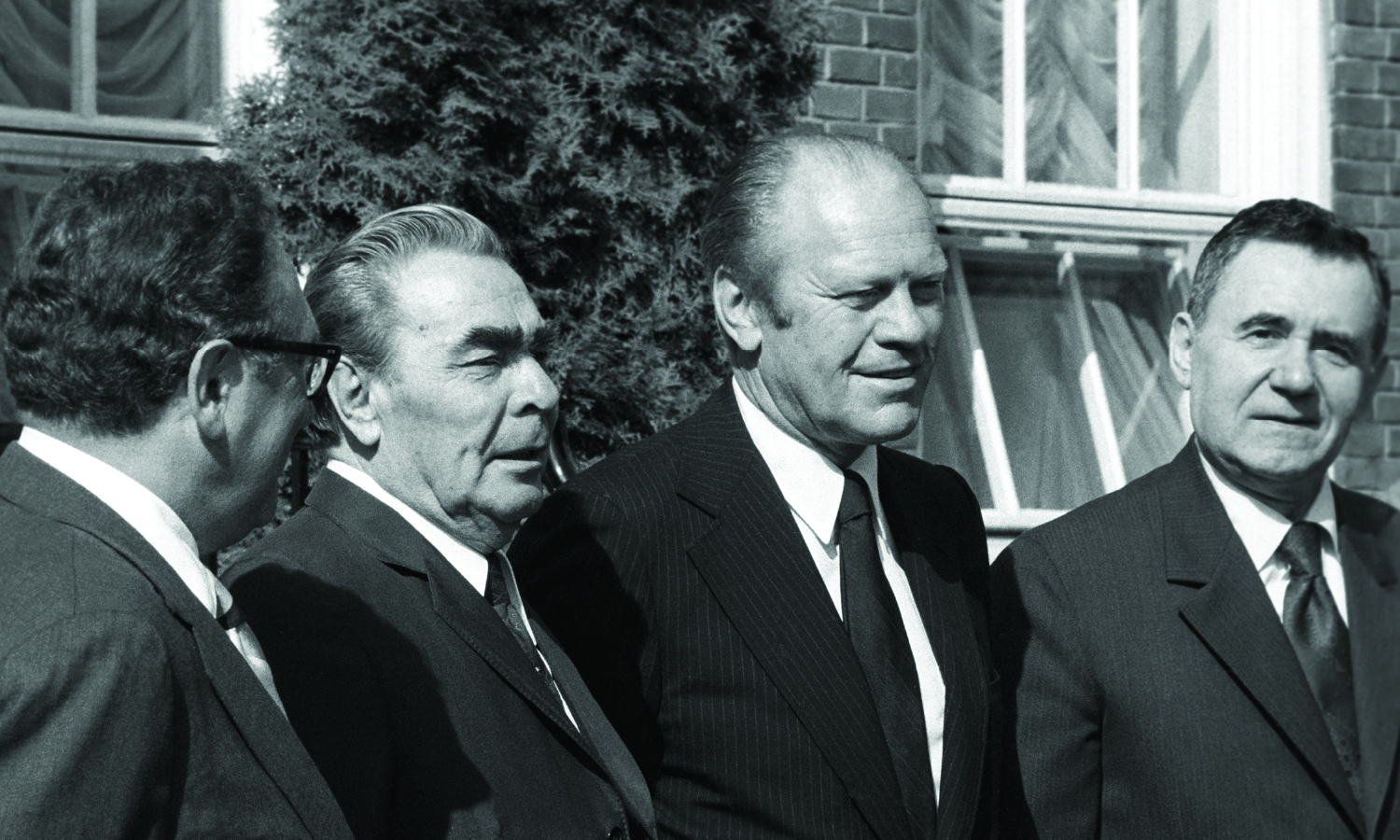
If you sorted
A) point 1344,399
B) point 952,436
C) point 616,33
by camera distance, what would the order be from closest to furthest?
point 1344,399
point 616,33
point 952,436

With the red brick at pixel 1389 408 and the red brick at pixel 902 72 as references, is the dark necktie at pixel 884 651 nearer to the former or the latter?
the red brick at pixel 902 72

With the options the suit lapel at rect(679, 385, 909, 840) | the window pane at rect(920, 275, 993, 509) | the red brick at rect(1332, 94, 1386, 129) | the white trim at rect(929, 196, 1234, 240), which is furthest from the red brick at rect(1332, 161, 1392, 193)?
the suit lapel at rect(679, 385, 909, 840)

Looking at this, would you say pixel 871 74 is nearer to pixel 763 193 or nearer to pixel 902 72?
pixel 902 72

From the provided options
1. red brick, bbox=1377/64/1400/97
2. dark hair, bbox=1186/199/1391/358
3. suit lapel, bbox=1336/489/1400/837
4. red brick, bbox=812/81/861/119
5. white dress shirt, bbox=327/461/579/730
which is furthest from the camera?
red brick, bbox=1377/64/1400/97

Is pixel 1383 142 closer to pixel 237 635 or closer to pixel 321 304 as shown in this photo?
pixel 321 304

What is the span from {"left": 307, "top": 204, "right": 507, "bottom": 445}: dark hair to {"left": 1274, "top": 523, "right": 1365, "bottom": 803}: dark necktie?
1.28 m

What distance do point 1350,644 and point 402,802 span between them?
1.14m

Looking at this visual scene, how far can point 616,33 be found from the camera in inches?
159

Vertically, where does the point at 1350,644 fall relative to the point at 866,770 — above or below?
above

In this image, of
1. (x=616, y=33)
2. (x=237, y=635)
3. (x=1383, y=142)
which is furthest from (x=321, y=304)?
(x=1383, y=142)

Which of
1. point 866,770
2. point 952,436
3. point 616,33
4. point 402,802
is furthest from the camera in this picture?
point 952,436

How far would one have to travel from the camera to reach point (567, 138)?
3975 mm

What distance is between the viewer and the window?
5.83 meters

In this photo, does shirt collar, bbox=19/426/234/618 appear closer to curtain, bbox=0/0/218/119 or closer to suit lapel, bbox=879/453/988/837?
suit lapel, bbox=879/453/988/837
